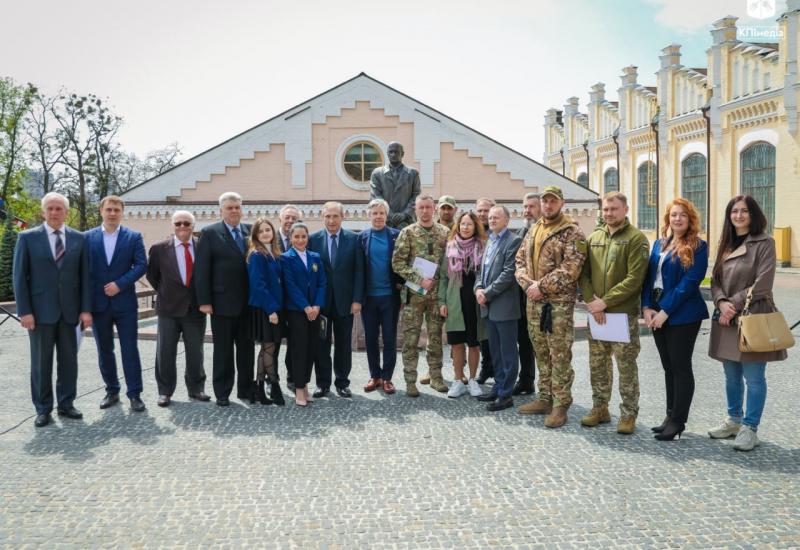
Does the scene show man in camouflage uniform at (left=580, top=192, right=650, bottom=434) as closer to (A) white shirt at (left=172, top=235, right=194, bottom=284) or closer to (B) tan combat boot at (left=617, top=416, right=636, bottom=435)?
(B) tan combat boot at (left=617, top=416, right=636, bottom=435)

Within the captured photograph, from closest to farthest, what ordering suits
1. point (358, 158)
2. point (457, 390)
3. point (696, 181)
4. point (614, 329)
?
point (614, 329) < point (457, 390) < point (358, 158) < point (696, 181)

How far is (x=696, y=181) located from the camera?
31.0m

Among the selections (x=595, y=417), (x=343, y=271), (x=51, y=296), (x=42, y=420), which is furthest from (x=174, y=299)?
(x=595, y=417)

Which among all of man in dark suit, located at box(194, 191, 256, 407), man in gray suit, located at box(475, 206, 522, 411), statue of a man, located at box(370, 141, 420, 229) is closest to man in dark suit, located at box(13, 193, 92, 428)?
man in dark suit, located at box(194, 191, 256, 407)

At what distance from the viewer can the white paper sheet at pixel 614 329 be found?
221 inches

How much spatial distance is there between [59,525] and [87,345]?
751 centimetres

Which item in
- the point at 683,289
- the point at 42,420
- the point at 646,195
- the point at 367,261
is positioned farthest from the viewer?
the point at 646,195

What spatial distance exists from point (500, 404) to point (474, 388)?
0.59 meters

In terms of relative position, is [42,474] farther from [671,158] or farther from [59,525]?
[671,158]

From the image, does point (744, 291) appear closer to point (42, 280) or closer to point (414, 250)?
point (414, 250)

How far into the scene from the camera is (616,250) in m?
5.64

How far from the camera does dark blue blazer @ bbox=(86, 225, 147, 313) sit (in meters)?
6.62

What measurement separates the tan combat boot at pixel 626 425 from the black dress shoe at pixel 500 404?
115 centimetres

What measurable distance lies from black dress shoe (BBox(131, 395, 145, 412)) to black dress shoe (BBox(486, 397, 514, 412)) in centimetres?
327
